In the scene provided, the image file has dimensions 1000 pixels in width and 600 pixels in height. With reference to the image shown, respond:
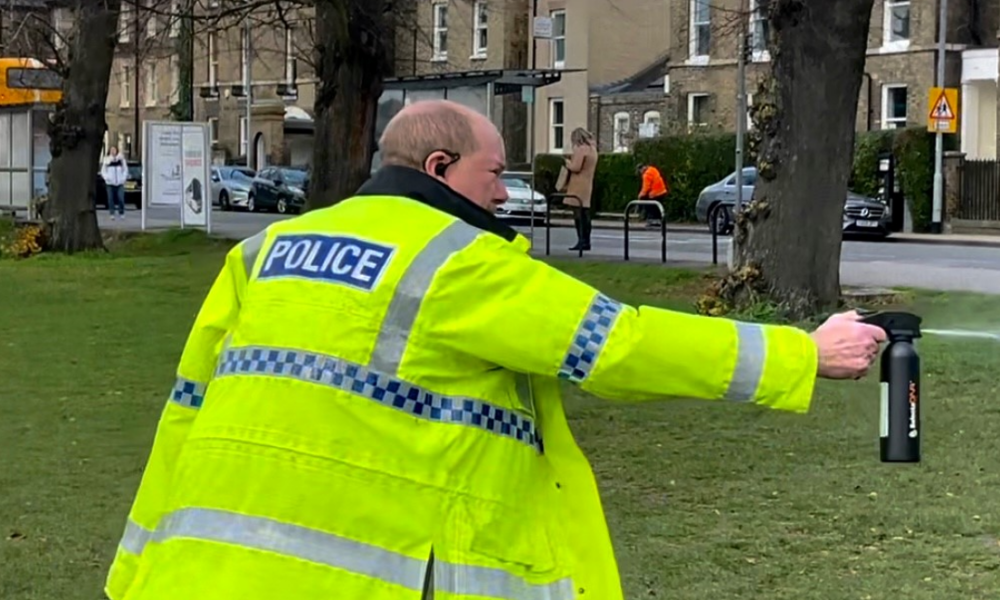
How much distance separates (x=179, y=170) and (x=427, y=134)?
2801cm

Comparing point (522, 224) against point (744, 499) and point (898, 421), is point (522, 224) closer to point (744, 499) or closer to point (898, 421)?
point (744, 499)

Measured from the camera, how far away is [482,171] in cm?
341

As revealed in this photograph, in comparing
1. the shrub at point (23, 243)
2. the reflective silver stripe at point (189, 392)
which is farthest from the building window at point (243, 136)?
the reflective silver stripe at point (189, 392)

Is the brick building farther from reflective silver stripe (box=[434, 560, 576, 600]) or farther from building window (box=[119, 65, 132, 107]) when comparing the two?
reflective silver stripe (box=[434, 560, 576, 600])

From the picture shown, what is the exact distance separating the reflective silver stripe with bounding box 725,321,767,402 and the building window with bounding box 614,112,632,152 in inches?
1994

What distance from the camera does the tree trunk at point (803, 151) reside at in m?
14.4

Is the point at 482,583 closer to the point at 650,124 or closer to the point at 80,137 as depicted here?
the point at 80,137

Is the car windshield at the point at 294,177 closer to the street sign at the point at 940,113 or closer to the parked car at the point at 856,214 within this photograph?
the parked car at the point at 856,214

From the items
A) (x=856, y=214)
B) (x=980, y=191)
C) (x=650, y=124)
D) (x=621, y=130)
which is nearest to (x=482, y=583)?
(x=856, y=214)

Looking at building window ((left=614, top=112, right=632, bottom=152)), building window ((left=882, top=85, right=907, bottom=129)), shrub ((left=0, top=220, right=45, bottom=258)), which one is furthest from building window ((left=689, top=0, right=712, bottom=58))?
shrub ((left=0, top=220, right=45, bottom=258))

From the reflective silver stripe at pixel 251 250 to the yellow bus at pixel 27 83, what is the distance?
82.7 feet

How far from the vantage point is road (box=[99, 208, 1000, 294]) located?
18641 millimetres

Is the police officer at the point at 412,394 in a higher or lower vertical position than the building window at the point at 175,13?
lower

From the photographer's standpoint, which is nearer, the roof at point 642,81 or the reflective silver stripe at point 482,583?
the reflective silver stripe at point 482,583
